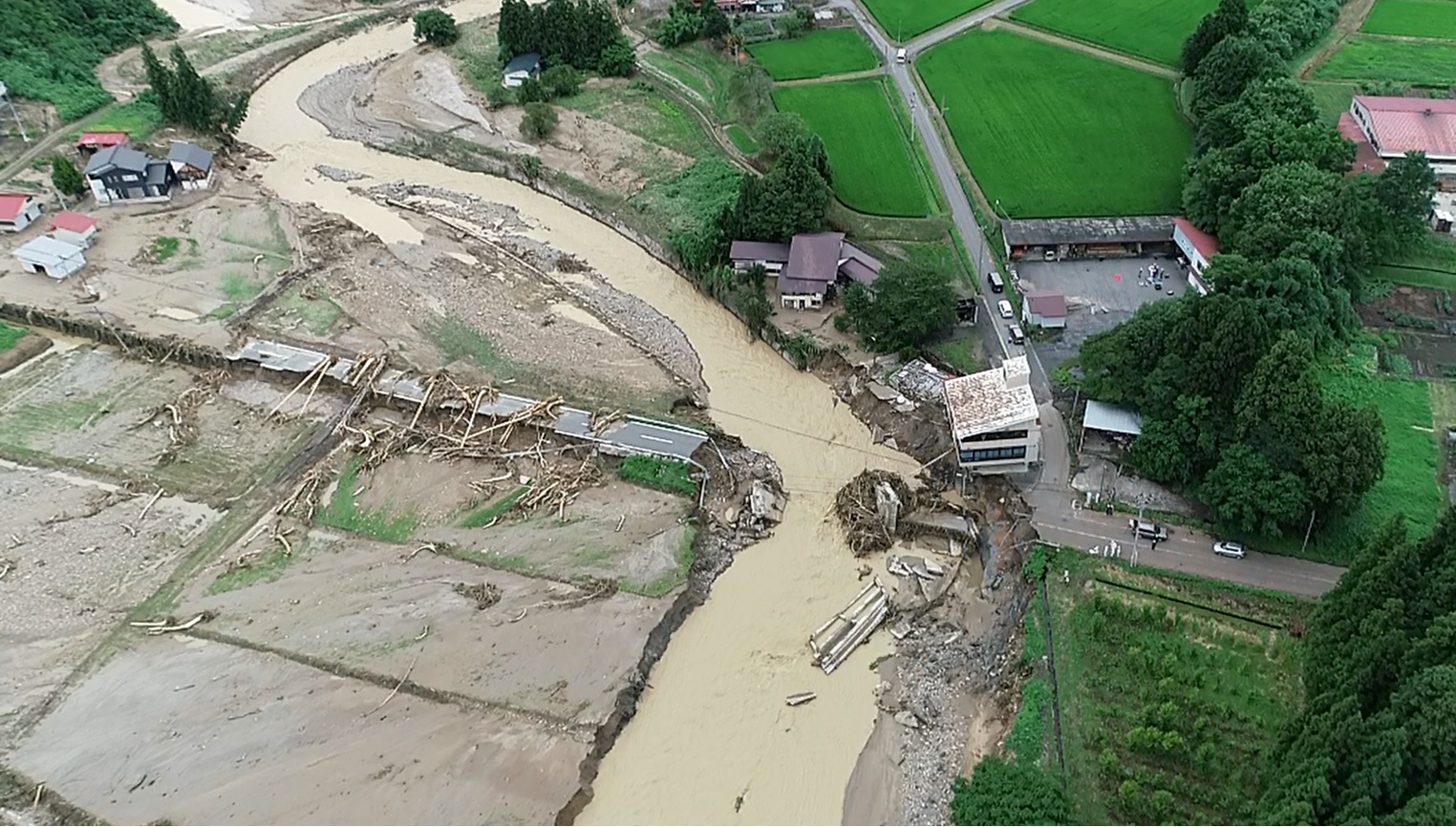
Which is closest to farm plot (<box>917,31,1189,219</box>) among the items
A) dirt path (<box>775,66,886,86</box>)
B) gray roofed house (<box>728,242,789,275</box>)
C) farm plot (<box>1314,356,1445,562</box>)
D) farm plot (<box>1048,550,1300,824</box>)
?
dirt path (<box>775,66,886,86</box>)

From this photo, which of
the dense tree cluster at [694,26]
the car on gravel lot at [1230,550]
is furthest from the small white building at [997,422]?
the dense tree cluster at [694,26]

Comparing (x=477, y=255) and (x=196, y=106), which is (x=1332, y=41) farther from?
(x=196, y=106)

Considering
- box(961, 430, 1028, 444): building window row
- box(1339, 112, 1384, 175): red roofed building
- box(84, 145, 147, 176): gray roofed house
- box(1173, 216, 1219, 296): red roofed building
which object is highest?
box(1339, 112, 1384, 175): red roofed building

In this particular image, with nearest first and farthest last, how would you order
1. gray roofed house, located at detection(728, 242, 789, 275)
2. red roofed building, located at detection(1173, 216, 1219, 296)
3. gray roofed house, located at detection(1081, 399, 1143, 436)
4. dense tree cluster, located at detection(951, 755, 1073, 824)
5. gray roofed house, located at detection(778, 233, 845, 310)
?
dense tree cluster, located at detection(951, 755, 1073, 824) < gray roofed house, located at detection(1081, 399, 1143, 436) < red roofed building, located at detection(1173, 216, 1219, 296) < gray roofed house, located at detection(778, 233, 845, 310) < gray roofed house, located at detection(728, 242, 789, 275)

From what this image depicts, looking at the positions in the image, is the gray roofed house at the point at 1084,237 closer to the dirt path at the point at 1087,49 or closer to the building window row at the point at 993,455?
the building window row at the point at 993,455

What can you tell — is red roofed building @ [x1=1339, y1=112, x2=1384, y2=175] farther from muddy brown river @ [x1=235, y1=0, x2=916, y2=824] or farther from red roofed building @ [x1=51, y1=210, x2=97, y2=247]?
red roofed building @ [x1=51, y1=210, x2=97, y2=247]

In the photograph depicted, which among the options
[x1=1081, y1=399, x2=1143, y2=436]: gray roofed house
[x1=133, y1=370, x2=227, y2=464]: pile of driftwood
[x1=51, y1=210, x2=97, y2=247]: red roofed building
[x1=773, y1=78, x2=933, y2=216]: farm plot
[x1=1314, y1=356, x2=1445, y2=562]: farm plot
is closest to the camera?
[x1=1314, y1=356, x2=1445, y2=562]: farm plot
